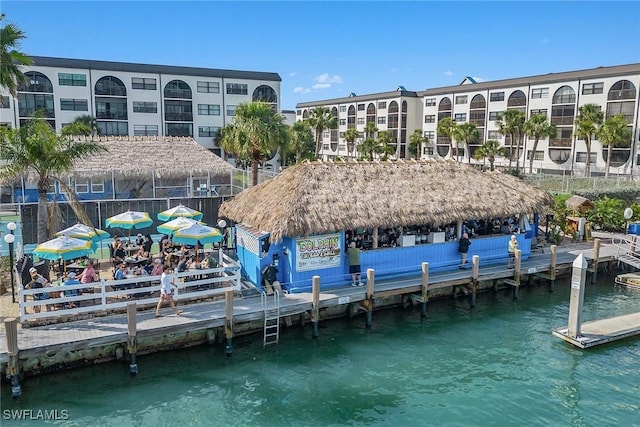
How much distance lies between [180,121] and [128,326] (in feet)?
152

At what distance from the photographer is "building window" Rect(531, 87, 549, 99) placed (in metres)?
60.8

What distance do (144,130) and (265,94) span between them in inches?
582

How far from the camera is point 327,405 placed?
13984 mm

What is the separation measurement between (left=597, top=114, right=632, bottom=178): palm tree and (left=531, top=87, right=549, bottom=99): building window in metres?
10.8

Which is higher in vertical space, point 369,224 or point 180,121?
point 180,121

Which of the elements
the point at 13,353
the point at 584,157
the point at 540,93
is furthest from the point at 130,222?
the point at 540,93

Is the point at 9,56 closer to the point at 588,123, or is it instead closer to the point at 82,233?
the point at 82,233

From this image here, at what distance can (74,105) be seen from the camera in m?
53.8

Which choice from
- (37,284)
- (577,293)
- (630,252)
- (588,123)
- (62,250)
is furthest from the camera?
(588,123)

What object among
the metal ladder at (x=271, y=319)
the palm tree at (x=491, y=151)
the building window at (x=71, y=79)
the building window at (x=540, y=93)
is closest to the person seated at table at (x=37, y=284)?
the metal ladder at (x=271, y=319)

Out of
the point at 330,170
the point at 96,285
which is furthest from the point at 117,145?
the point at 96,285

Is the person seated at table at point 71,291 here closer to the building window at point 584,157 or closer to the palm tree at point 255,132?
the palm tree at point 255,132

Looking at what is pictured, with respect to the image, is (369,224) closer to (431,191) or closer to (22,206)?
(431,191)

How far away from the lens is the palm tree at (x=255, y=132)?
108ft
